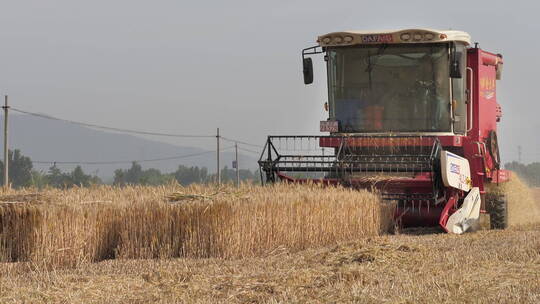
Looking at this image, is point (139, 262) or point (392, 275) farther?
point (139, 262)

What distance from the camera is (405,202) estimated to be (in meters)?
12.5

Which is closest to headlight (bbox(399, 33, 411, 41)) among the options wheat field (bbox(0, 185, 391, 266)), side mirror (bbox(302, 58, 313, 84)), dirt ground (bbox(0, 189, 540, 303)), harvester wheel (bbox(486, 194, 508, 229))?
side mirror (bbox(302, 58, 313, 84))

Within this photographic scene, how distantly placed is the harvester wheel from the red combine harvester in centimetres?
2

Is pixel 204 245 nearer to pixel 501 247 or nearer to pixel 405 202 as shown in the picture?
pixel 501 247

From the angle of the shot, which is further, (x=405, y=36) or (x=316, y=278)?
(x=405, y=36)

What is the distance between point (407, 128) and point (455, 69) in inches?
42.3

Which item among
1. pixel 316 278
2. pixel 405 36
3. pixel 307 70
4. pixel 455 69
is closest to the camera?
pixel 316 278

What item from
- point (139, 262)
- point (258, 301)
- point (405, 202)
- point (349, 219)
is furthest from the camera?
point (405, 202)

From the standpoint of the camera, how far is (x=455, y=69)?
12.6 metres

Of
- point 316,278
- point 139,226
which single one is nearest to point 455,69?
point 139,226

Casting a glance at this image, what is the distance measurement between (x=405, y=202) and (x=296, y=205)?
261 cm

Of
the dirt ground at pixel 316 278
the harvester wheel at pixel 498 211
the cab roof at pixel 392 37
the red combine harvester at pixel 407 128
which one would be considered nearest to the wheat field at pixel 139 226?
the dirt ground at pixel 316 278

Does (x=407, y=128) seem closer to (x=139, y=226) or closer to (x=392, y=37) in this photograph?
Result: (x=392, y=37)

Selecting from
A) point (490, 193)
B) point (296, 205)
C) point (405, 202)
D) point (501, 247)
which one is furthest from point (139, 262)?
point (490, 193)
